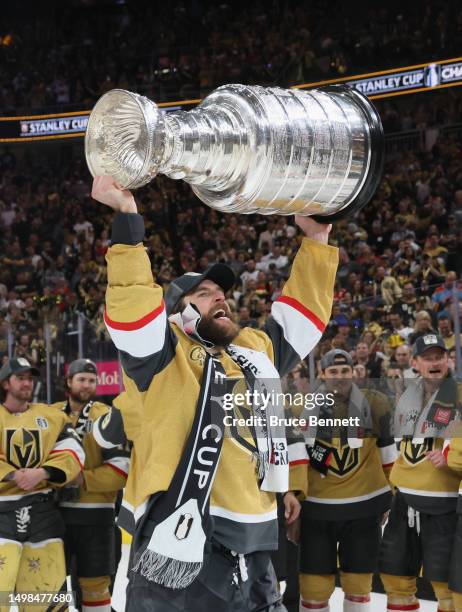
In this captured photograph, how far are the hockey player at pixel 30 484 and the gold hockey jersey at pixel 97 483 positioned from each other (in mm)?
145

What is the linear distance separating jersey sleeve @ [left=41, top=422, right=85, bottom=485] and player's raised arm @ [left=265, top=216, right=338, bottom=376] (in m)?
1.87

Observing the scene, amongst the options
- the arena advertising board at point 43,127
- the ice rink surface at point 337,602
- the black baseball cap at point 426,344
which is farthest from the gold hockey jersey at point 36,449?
the arena advertising board at point 43,127

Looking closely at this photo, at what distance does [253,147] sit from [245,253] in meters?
9.66

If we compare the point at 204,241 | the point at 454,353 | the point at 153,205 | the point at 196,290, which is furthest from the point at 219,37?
the point at 196,290

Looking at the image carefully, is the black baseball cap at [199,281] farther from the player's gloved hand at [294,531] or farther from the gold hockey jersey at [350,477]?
the player's gloved hand at [294,531]

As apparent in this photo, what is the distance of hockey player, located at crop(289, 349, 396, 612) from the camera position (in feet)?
14.5

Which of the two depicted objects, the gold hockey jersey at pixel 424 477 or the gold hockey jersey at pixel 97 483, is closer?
the gold hockey jersey at pixel 424 477

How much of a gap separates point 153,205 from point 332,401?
10637 mm

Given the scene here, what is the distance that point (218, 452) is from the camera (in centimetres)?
249

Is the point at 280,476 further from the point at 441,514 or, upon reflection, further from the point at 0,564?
the point at 0,564

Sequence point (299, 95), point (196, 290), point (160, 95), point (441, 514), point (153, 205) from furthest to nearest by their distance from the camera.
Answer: point (160, 95)
point (153, 205)
point (441, 514)
point (196, 290)
point (299, 95)

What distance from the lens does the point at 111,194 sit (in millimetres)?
2299

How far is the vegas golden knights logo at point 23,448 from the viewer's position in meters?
4.44

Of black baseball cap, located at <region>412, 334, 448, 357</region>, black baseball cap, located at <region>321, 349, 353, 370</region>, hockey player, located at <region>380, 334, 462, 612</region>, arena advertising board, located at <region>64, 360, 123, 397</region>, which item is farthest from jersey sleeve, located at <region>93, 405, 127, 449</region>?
arena advertising board, located at <region>64, 360, 123, 397</region>
